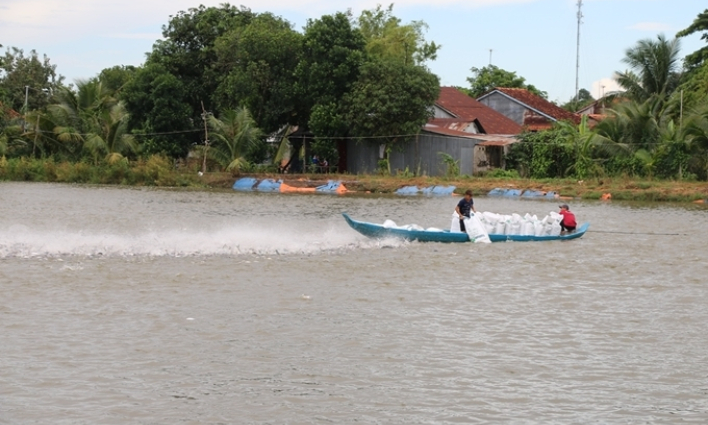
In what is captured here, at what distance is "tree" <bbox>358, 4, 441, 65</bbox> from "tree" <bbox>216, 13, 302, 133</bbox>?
9.24 metres

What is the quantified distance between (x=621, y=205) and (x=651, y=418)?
1039 inches

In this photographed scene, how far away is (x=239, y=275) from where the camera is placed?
51.6 feet

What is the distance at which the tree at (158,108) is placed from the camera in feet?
153

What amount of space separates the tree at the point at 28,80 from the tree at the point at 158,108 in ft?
48.6

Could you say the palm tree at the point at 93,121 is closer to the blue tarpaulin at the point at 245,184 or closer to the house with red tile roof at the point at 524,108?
the blue tarpaulin at the point at 245,184

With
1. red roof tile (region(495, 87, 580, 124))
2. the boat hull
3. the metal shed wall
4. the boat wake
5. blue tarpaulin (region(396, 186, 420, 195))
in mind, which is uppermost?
red roof tile (region(495, 87, 580, 124))

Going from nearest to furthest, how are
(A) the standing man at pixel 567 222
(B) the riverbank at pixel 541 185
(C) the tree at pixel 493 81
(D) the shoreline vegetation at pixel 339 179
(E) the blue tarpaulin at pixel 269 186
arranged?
(A) the standing man at pixel 567 222, (B) the riverbank at pixel 541 185, (D) the shoreline vegetation at pixel 339 179, (E) the blue tarpaulin at pixel 269 186, (C) the tree at pixel 493 81

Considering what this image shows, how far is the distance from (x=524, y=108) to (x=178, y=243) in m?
40.2

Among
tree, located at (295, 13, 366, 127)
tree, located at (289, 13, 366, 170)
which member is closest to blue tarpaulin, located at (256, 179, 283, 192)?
tree, located at (289, 13, 366, 170)

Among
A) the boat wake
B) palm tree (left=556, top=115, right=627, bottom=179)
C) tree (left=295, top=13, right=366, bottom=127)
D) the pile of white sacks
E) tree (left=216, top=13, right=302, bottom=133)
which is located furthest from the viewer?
tree (left=216, top=13, right=302, bottom=133)

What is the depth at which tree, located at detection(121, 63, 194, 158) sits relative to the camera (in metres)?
46.5

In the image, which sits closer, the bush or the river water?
the river water

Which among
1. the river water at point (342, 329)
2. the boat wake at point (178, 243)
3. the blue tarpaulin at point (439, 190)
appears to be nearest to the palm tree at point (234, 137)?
the blue tarpaulin at point (439, 190)

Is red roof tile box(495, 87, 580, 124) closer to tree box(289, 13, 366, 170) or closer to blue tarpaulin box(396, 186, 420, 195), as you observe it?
tree box(289, 13, 366, 170)
